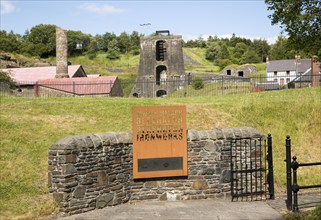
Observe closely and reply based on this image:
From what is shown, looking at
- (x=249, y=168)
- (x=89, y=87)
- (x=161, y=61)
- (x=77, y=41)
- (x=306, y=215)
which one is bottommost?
(x=306, y=215)

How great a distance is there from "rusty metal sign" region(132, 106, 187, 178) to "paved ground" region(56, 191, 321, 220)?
96cm

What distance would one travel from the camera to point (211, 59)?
102 m

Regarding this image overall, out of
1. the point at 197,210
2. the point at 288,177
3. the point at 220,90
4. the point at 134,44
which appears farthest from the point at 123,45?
the point at 288,177

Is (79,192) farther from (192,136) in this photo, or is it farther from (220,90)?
(220,90)

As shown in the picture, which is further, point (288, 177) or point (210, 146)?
point (210, 146)

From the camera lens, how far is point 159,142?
11430mm

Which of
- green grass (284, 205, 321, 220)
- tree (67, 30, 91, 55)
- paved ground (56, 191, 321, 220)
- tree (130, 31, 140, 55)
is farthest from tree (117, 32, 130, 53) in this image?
green grass (284, 205, 321, 220)

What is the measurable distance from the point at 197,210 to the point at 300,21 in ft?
43.1

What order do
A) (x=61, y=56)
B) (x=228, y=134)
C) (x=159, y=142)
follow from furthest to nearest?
1. (x=61, y=56)
2. (x=228, y=134)
3. (x=159, y=142)

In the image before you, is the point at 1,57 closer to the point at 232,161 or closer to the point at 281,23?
the point at 281,23

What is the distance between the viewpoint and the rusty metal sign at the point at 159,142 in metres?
11.3

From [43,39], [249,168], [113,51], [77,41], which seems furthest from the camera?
[77,41]

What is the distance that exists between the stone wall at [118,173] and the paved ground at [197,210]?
292 millimetres

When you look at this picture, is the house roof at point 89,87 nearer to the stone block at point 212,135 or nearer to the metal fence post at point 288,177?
the stone block at point 212,135
